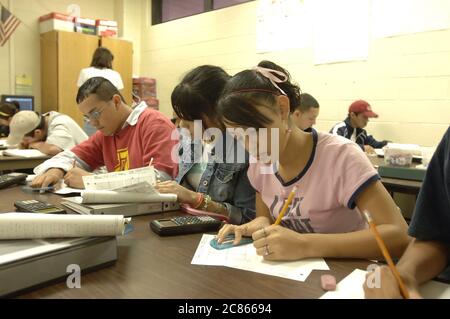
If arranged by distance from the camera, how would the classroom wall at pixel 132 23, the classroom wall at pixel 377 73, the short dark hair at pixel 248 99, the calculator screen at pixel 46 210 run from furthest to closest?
1. the classroom wall at pixel 132 23
2. the classroom wall at pixel 377 73
3. the calculator screen at pixel 46 210
4. the short dark hair at pixel 248 99

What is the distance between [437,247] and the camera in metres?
0.80

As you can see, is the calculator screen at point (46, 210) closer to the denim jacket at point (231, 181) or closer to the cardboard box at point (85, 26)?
the denim jacket at point (231, 181)

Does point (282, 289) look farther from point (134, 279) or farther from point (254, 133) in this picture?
point (254, 133)

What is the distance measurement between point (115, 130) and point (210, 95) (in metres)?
0.72

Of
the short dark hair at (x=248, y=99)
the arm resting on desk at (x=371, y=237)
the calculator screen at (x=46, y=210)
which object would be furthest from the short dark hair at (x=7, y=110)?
Result: the arm resting on desk at (x=371, y=237)

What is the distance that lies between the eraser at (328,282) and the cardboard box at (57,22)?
4.91 m

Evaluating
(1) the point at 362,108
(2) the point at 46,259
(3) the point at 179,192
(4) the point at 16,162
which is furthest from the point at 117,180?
(1) the point at 362,108

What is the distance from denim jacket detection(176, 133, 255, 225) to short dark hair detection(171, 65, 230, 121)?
0.12 m

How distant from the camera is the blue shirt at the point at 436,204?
0.80 m

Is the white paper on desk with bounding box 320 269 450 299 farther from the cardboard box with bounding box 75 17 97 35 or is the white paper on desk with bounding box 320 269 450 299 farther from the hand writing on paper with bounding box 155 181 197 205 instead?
the cardboard box with bounding box 75 17 97 35

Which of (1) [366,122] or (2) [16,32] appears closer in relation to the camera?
(1) [366,122]

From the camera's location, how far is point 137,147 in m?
1.82

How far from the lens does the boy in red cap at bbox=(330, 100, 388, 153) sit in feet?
11.1

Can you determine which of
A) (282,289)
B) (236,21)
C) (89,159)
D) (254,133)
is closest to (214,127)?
(254,133)
